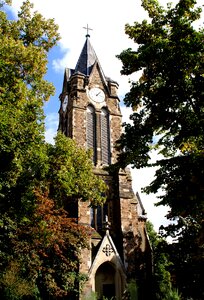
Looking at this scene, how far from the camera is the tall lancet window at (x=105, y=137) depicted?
25.4 m

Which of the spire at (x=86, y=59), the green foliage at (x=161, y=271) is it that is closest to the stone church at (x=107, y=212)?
the spire at (x=86, y=59)

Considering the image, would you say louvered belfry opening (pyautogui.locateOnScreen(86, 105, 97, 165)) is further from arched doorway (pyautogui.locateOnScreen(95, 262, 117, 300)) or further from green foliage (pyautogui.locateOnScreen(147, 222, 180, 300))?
green foliage (pyautogui.locateOnScreen(147, 222, 180, 300))

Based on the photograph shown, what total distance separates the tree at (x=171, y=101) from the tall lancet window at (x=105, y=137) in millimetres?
14388

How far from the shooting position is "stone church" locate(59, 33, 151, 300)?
64.5ft

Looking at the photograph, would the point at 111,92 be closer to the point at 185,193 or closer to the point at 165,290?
the point at 165,290

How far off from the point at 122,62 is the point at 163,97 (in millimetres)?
1828

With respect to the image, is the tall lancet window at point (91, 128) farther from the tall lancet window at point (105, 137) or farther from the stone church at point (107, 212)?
the tall lancet window at point (105, 137)

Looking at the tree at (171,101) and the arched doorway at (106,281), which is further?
the arched doorway at (106,281)

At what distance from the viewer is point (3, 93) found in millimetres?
11312

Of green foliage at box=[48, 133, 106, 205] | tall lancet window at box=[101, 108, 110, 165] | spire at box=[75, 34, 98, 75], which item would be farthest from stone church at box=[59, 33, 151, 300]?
green foliage at box=[48, 133, 106, 205]

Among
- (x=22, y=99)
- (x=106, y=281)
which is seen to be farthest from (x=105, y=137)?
(x=22, y=99)

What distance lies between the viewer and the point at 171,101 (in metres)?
9.82

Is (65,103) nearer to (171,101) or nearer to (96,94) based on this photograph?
(96,94)

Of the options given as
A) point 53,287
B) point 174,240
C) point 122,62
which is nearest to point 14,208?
point 53,287
